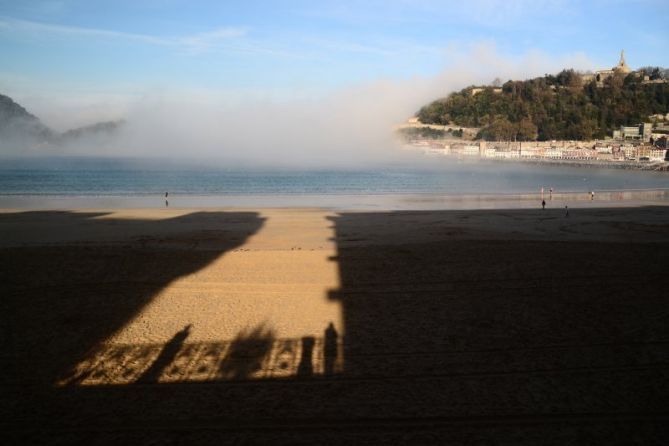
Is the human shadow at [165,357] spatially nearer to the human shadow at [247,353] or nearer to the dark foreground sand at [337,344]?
the dark foreground sand at [337,344]

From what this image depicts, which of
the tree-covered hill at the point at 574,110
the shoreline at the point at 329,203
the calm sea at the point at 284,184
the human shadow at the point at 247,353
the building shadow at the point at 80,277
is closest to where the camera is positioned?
the human shadow at the point at 247,353

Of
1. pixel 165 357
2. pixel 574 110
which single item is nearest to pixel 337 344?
pixel 165 357

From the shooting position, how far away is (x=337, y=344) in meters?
6.71

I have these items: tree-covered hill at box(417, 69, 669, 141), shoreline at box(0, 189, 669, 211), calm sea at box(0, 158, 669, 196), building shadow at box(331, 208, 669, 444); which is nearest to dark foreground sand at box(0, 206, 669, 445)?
building shadow at box(331, 208, 669, 444)

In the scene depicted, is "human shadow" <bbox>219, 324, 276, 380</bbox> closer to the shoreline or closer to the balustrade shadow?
the balustrade shadow

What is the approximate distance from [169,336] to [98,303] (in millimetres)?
2079

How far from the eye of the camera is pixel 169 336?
277 inches

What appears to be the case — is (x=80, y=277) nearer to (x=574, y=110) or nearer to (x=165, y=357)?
(x=165, y=357)

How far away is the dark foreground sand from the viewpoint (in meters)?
4.71

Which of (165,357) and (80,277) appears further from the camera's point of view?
(80,277)

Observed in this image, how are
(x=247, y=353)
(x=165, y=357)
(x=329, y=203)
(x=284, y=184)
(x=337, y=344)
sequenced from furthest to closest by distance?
1. (x=284, y=184)
2. (x=329, y=203)
3. (x=337, y=344)
4. (x=247, y=353)
5. (x=165, y=357)

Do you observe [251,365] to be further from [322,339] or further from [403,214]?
[403,214]

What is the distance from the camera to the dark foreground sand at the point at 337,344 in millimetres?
4715

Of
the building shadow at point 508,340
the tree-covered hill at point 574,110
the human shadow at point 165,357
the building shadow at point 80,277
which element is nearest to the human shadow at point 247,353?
the human shadow at point 165,357
